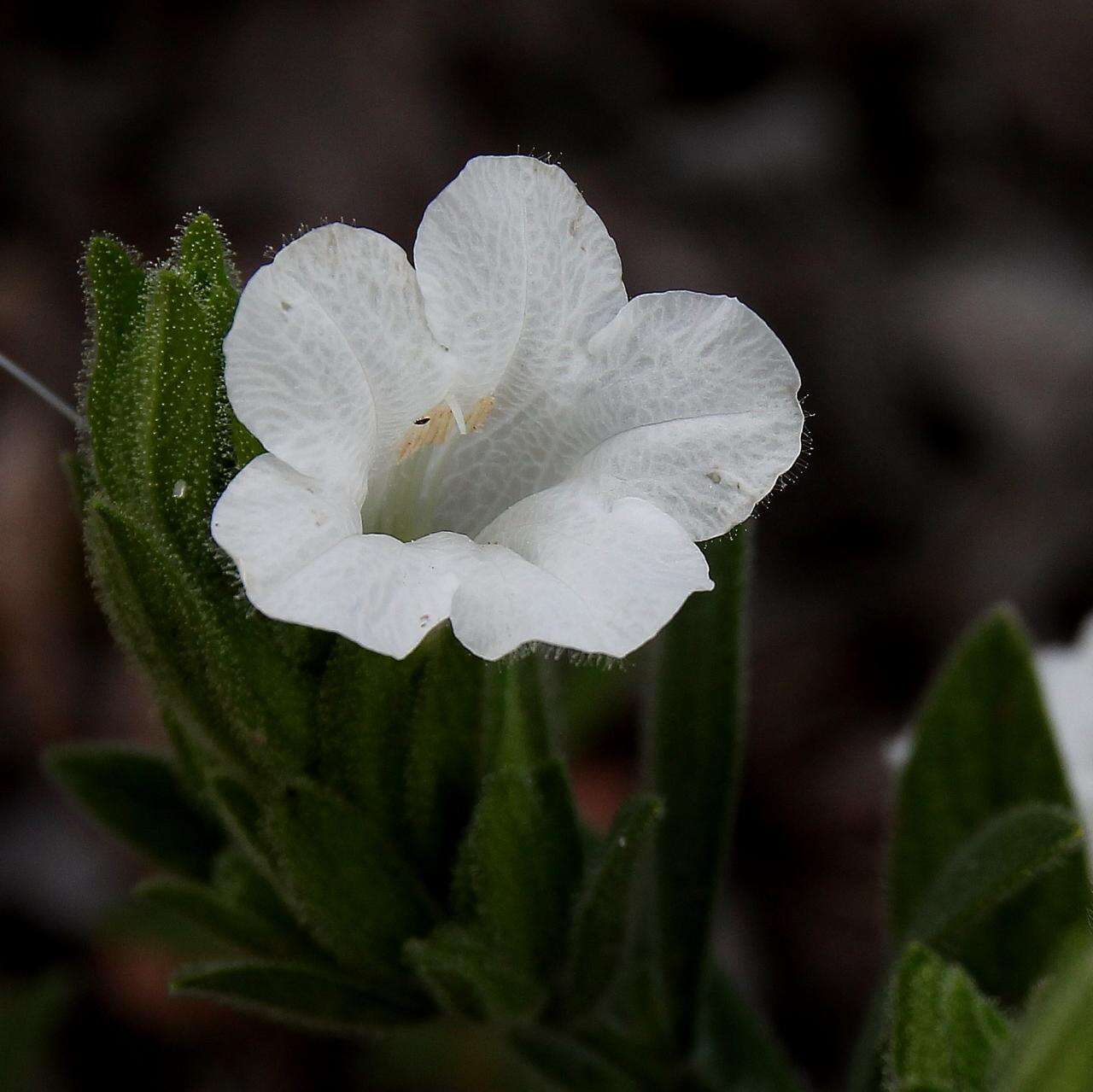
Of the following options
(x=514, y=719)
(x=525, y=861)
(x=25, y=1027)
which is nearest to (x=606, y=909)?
(x=525, y=861)

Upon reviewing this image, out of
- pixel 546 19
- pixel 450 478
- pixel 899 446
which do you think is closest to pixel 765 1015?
pixel 899 446

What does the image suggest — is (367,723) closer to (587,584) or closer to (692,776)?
(587,584)

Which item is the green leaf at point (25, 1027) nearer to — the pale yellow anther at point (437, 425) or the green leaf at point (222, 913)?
the green leaf at point (222, 913)

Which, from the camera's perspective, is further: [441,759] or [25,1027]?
[25,1027]

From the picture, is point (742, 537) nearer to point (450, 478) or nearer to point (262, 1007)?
point (450, 478)

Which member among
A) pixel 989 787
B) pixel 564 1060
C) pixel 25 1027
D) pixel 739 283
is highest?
pixel 739 283

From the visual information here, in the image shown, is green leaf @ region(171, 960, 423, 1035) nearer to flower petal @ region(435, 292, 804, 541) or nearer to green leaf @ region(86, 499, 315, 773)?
green leaf @ region(86, 499, 315, 773)

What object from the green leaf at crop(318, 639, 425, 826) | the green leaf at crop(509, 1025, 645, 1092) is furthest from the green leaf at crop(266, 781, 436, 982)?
the green leaf at crop(509, 1025, 645, 1092)

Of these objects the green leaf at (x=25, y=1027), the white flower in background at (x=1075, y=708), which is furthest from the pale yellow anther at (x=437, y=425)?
the green leaf at (x=25, y=1027)
